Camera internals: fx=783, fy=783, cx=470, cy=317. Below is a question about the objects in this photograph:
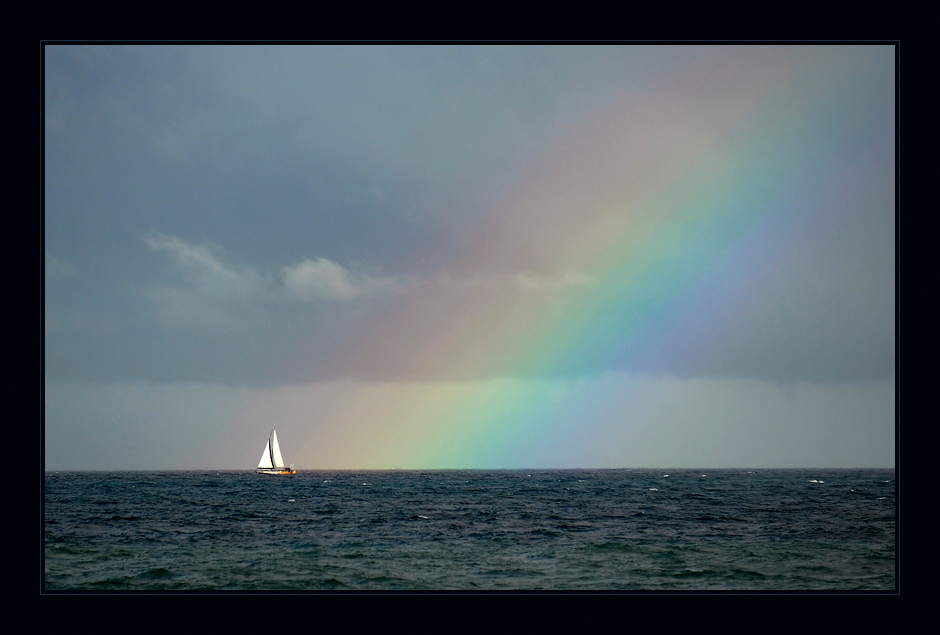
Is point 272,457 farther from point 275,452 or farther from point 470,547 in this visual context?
point 470,547

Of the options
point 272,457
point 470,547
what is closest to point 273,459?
point 272,457

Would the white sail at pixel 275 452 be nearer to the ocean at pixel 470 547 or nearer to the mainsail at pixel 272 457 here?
the mainsail at pixel 272 457

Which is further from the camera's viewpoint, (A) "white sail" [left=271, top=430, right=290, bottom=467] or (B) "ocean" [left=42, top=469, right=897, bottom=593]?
(A) "white sail" [left=271, top=430, right=290, bottom=467]

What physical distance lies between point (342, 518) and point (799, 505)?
26780mm

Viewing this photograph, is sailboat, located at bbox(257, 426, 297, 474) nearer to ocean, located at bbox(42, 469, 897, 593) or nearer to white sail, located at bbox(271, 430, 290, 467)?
white sail, located at bbox(271, 430, 290, 467)

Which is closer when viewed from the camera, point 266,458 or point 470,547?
point 470,547

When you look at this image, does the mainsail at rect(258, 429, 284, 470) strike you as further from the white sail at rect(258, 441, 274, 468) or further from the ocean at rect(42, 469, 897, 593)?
the ocean at rect(42, 469, 897, 593)

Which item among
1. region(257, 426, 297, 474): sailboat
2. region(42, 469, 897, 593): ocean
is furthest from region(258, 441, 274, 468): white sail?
region(42, 469, 897, 593): ocean

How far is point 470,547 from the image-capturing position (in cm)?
2809

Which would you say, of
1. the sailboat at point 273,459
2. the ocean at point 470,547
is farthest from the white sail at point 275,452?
the ocean at point 470,547

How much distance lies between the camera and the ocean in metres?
22.8

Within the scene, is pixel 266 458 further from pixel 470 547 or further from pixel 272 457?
pixel 470 547
